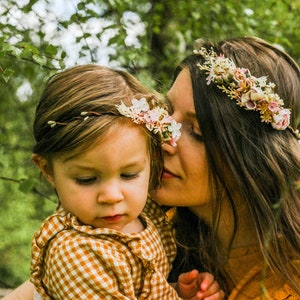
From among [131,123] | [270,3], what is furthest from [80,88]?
[270,3]

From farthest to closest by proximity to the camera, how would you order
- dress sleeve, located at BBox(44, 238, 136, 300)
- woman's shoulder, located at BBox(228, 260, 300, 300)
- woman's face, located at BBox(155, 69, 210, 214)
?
woman's face, located at BBox(155, 69, 210, 214), woman's shoulder, located at BBox(228, 260, 300, 300), dress sleeve, located at BBox(44, 238, 136, 300)

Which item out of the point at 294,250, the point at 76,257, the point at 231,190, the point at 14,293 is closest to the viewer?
the point at 76,257

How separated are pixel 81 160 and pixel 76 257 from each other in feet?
1.10

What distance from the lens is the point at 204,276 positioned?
8.47ft

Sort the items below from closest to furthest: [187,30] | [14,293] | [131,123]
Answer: [131,123], [14,293], [187,30]

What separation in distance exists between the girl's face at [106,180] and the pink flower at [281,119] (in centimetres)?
60

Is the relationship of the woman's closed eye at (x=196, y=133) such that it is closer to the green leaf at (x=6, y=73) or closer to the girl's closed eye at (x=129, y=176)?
the girl's closed eye at (x=129, y=176)

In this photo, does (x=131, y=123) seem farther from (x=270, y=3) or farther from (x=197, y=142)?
(x=270, y=3)

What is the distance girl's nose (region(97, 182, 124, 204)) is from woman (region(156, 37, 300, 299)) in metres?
0.45

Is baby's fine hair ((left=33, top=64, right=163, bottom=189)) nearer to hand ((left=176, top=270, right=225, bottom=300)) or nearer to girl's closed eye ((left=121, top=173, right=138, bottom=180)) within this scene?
girl's closed eye ((left=121, top=173, right=138, bottom=180))

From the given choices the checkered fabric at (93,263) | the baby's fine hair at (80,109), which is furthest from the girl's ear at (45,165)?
the checkered fabric at (93,263)

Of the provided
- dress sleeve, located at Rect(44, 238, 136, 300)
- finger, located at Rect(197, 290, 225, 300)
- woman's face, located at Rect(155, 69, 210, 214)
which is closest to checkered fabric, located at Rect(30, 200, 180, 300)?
dress sleeve, located at Rect(44, 238, 136, 300)

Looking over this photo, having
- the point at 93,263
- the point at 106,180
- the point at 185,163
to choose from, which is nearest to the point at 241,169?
the point at 185,163

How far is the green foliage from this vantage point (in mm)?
3572
